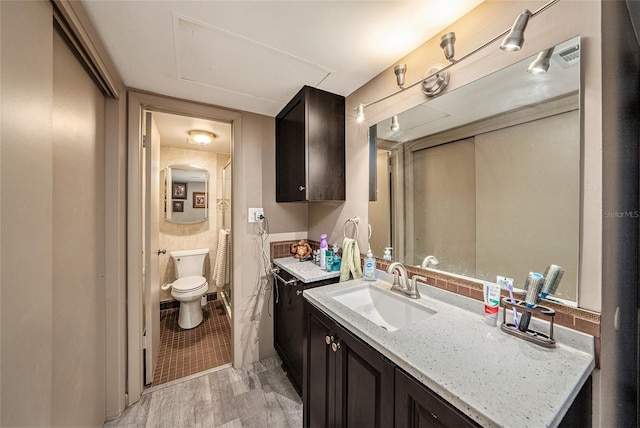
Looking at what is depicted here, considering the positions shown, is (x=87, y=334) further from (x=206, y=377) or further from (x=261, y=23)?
(x=261, y=23)

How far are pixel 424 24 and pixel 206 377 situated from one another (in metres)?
2.79

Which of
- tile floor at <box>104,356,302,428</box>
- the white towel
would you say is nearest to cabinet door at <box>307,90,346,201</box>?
tile floor at <box>104,356,302,428</box>

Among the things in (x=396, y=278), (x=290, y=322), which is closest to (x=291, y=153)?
(x=396, y=278)

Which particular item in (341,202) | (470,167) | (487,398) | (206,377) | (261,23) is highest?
(261,23)

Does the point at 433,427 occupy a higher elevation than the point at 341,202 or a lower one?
lower

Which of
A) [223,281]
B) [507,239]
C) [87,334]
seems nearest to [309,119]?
[507,239]

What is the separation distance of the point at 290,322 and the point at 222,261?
162cm

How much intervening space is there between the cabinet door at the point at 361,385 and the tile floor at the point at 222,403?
2.50ft

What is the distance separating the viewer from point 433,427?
0.65 meters

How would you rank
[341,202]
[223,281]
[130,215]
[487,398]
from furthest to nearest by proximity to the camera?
[223,281] → [341,202] → [130,215] → [487,398]

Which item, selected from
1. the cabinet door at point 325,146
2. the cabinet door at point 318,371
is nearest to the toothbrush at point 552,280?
the cabinet door at point 318,371

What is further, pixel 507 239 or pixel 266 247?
pixel 266 247

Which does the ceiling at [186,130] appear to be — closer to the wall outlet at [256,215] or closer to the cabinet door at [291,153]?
the cabinet door at [291,153]

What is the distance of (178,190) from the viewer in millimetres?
3037
